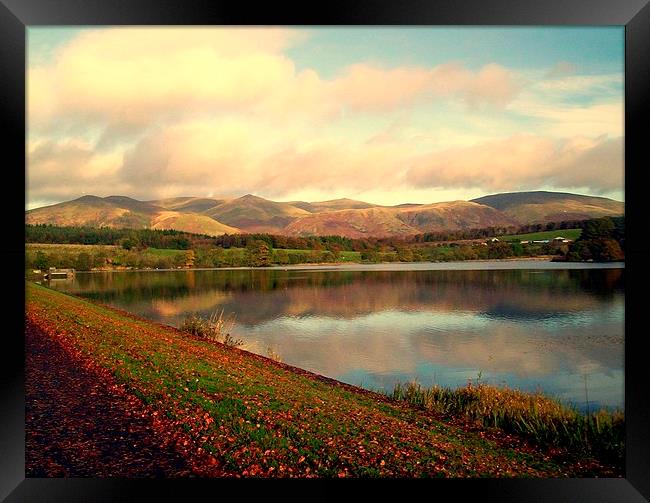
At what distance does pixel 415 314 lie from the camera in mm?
7125

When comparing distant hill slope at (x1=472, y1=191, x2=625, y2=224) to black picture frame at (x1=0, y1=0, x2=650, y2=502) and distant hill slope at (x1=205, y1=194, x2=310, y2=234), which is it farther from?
distant hill slope at (x1=205, y1=194, x2=310, y2=234)

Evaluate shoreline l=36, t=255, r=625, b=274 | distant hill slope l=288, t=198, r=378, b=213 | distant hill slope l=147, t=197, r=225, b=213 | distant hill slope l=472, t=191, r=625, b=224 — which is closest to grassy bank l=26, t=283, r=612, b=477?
shoreline l=36, t=255, r=625, b=274

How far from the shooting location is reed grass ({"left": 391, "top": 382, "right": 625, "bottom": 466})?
558 cm

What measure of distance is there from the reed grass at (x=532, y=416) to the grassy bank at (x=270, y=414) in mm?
265

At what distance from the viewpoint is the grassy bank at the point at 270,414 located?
5047 mm

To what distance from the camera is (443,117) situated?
6668 millimetres

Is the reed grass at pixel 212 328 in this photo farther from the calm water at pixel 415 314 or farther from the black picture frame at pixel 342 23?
the black picture frame at pixel 342 23

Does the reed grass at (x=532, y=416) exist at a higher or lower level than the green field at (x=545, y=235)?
lower

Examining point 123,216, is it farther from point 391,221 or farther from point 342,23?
point 342,23

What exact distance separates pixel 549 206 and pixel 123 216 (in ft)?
21.7

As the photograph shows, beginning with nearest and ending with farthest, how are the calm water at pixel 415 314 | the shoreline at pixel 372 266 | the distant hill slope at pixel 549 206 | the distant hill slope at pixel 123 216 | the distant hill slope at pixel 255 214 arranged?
the calm water at pixel 415 314, the distant hill slope at pixel 549 206, the distant hill slope at pixel 123 216, the distant hill slope at pixel 255 214, the shoreline at pixel 372 266

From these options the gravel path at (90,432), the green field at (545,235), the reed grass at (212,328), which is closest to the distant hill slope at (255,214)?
the reed grass at (212,328)

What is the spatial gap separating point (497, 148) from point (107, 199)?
19.9ft

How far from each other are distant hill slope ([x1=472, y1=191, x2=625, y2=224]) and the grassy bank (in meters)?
3.28
